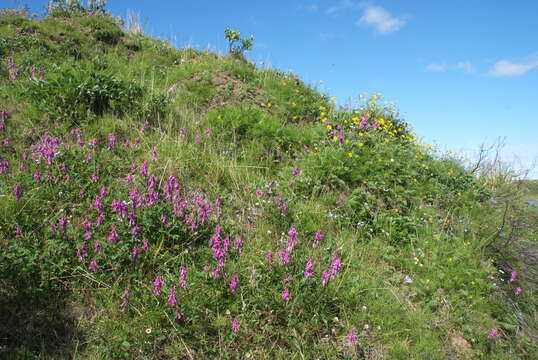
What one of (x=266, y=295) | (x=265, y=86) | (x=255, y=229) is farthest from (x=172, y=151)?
(x=265, y=86)

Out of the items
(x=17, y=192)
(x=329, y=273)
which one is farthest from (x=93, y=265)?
(x=329, y=273)

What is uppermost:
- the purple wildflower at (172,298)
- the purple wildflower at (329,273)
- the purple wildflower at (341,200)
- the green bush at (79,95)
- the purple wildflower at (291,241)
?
the green bush at (79,95)

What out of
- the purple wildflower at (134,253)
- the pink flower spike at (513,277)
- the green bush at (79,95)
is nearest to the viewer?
the purple wildflower at (134,253)

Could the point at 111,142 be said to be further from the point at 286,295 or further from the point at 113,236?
the point at 286,295

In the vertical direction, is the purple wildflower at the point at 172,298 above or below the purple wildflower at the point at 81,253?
below

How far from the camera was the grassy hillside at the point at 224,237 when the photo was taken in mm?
2711

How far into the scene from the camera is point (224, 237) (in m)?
3.52

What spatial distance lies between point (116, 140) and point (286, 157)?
2749 millimetres

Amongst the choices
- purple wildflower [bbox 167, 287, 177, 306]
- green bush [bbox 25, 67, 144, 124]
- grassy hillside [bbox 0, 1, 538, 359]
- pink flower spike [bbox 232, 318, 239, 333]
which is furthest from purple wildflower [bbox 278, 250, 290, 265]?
green bush [bbox 25, 67, 144, 124]

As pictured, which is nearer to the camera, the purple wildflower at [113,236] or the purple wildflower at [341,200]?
the purple wildflower at [113,236]

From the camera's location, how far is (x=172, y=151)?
4.69 m

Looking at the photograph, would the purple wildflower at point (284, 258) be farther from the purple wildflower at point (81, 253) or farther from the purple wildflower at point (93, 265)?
the purple wildflower at point (81, 253)

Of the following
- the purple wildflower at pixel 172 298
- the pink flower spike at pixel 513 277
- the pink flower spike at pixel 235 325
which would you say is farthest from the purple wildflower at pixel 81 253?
the pink flower spike at pixel 513 277

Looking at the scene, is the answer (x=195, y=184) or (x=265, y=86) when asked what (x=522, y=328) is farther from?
(x=265, y=86)
